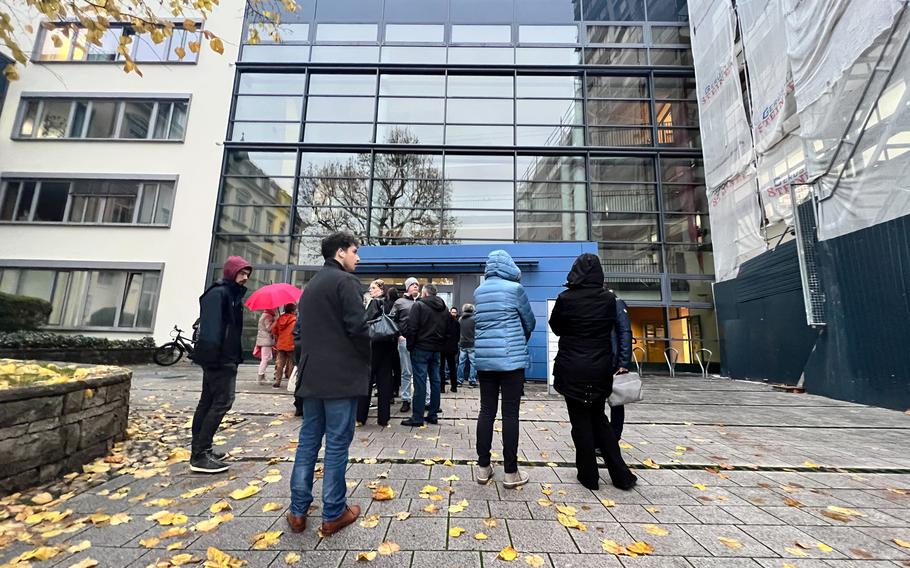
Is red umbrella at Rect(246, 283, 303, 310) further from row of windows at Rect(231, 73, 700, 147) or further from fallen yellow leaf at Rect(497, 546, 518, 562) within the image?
row of windows at Rect(231, 73, 700, 147)

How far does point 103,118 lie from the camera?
574 inches

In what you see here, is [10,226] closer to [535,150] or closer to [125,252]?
[125,252]

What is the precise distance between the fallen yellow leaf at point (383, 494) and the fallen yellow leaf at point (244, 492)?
950 millimetres

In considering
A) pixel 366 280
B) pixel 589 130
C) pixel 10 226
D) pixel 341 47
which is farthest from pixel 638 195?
pixel 10 226

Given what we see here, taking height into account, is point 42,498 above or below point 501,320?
below

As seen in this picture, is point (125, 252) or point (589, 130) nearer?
point (125, 252)

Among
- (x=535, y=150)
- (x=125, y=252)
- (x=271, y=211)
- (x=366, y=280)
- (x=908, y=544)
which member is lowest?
(x=908, y=544)

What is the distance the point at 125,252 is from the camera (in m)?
13.4

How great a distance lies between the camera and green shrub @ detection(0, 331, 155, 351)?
31.2 ft

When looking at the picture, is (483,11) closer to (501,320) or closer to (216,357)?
(501,320)

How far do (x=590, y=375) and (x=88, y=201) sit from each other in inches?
727

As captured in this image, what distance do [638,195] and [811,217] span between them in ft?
20.1

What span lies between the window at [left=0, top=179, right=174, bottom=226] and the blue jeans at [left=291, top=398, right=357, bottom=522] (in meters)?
14.8

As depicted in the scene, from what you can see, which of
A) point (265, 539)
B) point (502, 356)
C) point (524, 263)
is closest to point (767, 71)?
point (524, 263)
